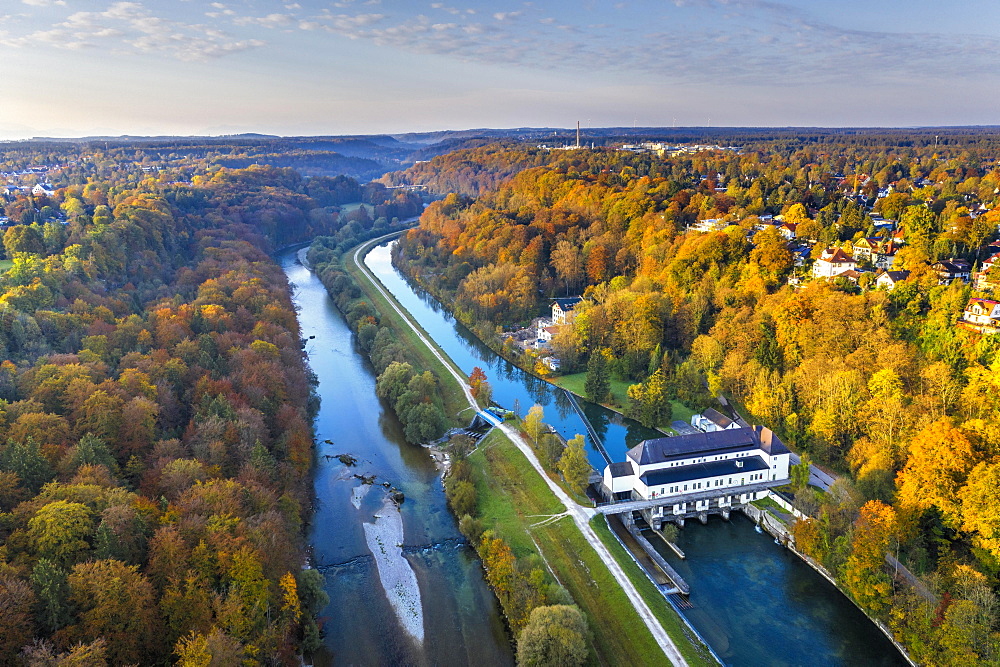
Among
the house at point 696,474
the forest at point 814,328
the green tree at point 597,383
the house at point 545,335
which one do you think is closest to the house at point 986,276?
the forest at point 814,328

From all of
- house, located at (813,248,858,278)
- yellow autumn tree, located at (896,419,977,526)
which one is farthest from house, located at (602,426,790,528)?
house, located at (813,248,858,278)

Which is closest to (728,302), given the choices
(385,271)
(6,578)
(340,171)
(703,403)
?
(703,403)

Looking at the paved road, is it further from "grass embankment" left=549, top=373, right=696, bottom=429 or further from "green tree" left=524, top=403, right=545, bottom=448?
"green tree" left=524, top=403, right=545, bottom=448

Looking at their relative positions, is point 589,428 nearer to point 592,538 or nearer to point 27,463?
point 592,538

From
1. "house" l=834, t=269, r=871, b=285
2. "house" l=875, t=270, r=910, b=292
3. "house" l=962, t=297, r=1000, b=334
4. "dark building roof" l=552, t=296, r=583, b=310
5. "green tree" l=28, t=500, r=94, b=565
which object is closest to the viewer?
"green tree" l=28, t=500, r=94, b=565

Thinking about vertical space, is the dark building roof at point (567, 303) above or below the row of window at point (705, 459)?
above

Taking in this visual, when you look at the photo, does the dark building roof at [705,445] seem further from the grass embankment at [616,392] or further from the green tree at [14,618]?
the green tree at [14,618]
